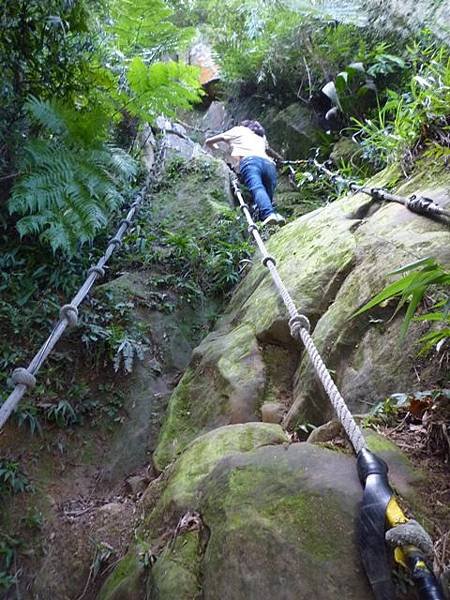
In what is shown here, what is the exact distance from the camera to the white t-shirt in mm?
6168

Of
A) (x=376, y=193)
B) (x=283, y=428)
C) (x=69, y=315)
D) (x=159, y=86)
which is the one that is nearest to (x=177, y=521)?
(x=283, y=428)

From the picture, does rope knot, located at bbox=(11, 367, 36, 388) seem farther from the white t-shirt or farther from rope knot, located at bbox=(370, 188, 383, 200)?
the white t-shirt

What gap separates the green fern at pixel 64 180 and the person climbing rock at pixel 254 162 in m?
2.47

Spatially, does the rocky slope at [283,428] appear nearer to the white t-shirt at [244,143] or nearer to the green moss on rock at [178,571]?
the green moss on rock at [178,571]

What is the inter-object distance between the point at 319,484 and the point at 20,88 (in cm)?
329

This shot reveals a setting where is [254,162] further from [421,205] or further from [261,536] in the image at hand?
[261,536]

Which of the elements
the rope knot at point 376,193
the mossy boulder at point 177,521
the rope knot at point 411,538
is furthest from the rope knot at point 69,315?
the rope knot at point 376,193

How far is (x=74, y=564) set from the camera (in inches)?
85.0

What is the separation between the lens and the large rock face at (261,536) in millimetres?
1108

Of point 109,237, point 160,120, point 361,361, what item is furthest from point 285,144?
point 361,361

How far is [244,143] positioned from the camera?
6238mm

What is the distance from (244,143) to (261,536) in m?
5.77

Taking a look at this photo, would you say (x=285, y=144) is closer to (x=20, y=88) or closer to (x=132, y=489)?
(x=20, y=88)

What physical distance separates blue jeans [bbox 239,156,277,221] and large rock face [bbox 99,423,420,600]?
4.36m
